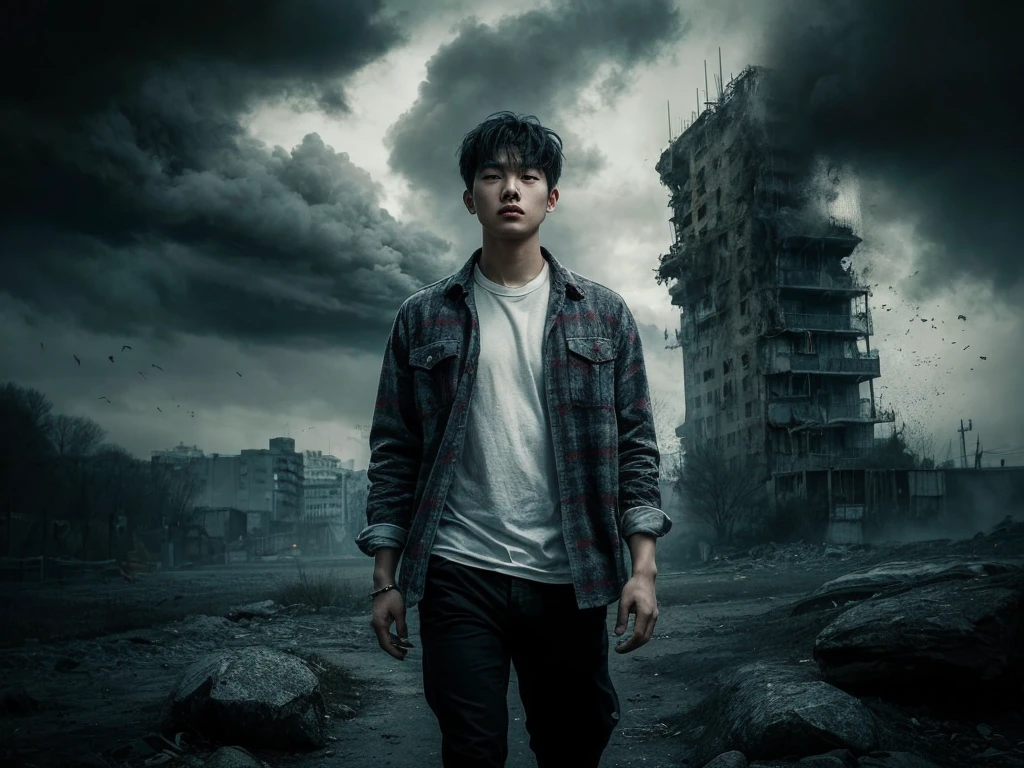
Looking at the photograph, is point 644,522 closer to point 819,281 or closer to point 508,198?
point 508,198

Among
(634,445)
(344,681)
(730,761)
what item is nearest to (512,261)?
(634,445)

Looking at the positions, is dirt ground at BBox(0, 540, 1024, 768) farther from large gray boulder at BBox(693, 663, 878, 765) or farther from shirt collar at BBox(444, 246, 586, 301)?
shirt collar at BBox(444, 246, 586, 301)

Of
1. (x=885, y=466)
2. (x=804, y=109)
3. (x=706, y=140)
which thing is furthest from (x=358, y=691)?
(x=706, y=140)

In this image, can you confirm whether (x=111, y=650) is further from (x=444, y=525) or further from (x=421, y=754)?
(x=444, y=525)

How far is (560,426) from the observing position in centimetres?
239

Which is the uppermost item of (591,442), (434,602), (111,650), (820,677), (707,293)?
(707,293)

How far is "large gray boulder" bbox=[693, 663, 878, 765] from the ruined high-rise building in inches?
1833

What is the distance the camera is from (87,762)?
5.26 metres

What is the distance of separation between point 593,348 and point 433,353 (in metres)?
0.45

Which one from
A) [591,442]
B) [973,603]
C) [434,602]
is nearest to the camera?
[434,602]

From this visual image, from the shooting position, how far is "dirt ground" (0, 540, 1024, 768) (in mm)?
5934

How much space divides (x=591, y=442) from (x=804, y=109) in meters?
56.5

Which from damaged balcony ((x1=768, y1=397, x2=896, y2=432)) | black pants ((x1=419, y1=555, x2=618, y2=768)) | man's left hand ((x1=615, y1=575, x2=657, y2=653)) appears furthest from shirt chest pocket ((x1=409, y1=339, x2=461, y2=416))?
damaged balcony ((x1=768, y1=397, x2=896, y2=432))

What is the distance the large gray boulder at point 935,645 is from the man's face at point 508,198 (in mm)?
4565
